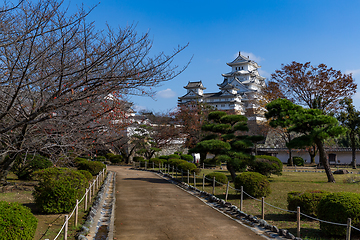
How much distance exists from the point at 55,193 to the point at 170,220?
372 cm

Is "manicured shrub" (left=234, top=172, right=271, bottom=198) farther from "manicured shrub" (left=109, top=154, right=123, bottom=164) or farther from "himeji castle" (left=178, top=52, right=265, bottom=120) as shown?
"himeji castle" (left=178, top=52, right=265, bottom=120)

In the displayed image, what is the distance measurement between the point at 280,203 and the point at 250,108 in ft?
160

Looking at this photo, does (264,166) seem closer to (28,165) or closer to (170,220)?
(170,220)

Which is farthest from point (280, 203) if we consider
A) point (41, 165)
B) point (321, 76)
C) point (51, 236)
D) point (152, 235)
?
point (321, 76)

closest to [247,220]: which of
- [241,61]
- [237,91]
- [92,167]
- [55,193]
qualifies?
[55,193]

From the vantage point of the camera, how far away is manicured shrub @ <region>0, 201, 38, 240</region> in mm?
5395

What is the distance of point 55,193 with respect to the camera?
9.30m

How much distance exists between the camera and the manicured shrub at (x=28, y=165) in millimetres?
15455

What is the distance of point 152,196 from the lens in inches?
510

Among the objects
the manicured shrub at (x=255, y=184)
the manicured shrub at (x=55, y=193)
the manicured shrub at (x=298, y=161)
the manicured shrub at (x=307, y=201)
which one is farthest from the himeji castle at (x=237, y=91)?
the manicured shrub at (x=55, y=193)

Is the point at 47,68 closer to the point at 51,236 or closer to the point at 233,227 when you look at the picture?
the point at 51,236

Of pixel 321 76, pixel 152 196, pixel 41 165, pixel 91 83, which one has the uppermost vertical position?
pixel 321 76

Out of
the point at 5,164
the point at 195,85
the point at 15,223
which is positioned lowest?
the point at 15,223

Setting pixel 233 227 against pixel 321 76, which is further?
pixel 321 76
